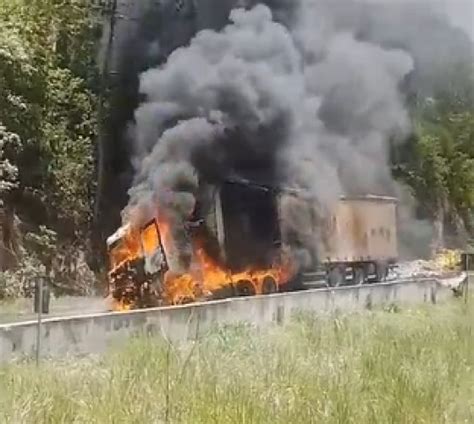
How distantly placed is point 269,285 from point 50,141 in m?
0.62

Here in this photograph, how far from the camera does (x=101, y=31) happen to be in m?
2.01

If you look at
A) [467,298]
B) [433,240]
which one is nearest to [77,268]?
[433,240]

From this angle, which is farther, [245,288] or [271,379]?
[245,288]

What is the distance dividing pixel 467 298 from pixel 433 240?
24 cm

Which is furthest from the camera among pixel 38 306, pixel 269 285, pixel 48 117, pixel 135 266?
pixel 269 285

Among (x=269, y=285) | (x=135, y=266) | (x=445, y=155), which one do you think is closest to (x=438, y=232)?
(x=445, y=155)

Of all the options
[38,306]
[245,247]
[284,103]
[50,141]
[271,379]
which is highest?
[284,103]

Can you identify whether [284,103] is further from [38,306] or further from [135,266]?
[38,306]

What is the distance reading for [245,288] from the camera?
2.12m

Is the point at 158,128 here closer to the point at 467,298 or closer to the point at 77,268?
the point at 77,268

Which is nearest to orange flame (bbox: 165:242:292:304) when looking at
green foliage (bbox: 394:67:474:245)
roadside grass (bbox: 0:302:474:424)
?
roadside grass (bbox: 0:302:474:424)

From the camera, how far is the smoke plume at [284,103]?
2055 millimetres

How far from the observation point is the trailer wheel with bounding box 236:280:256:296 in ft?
6.89

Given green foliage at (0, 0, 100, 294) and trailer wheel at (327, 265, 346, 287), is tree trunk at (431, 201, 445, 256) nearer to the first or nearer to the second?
trailer wheel at (327, 265, 346, 287)
